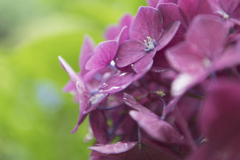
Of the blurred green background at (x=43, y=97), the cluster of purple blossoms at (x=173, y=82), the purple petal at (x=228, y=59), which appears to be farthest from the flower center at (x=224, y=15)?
the blurred green background at (x=43, y=97)

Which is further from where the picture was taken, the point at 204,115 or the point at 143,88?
the point at 143,88

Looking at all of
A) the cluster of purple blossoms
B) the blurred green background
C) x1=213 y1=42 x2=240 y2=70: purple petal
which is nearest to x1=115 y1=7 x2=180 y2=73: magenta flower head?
the cluster of purple blossoms

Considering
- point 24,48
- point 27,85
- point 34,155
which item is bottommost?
point 34,155

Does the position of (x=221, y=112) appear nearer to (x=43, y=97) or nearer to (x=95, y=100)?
(x=95, y=100)

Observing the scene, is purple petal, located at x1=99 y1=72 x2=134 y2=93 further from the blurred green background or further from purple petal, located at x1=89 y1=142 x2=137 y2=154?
the blurred green background

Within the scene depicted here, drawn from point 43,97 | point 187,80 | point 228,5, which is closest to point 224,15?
point 228,5

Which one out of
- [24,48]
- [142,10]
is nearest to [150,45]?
[142,10]

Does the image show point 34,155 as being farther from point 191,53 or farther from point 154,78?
point 191,53
